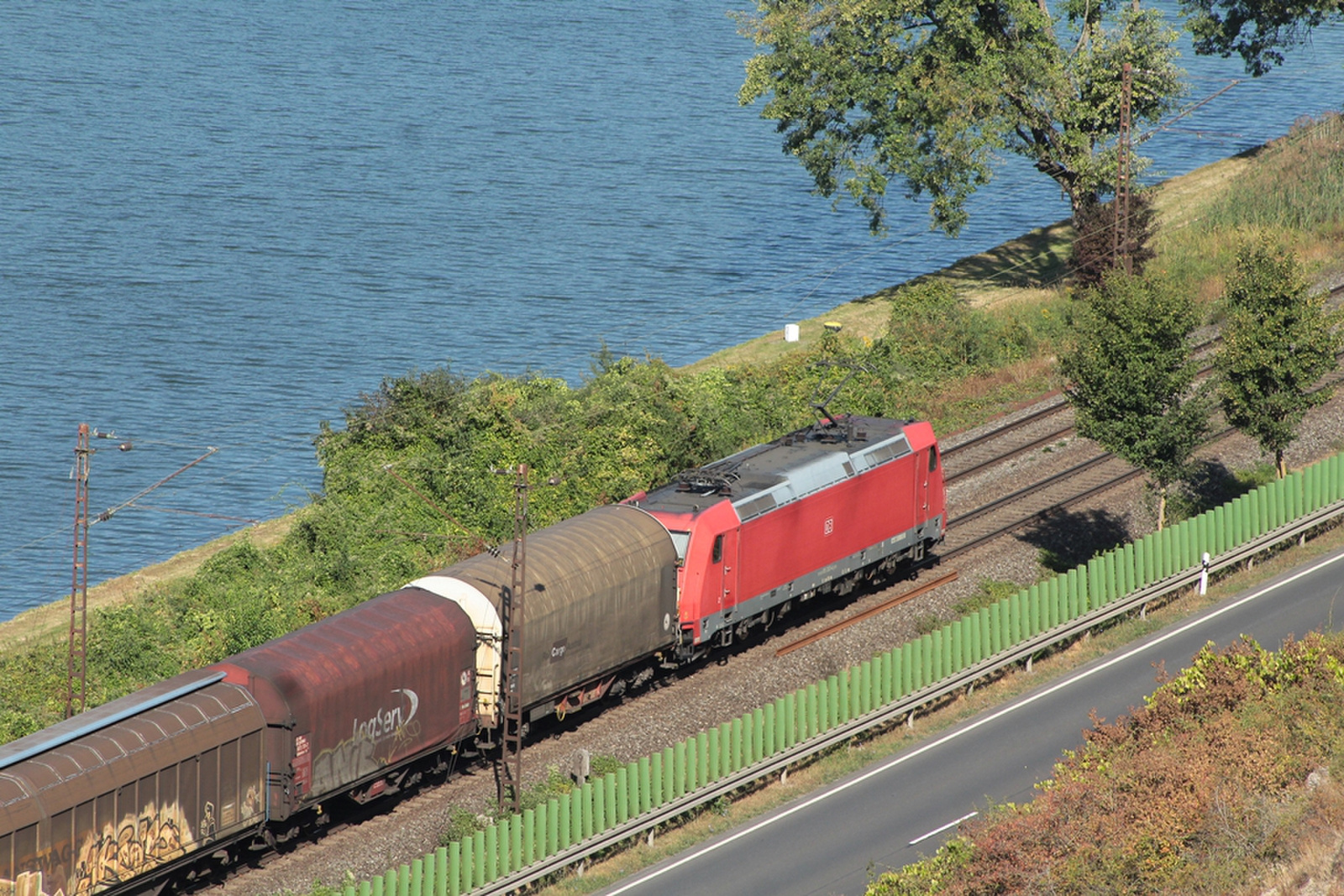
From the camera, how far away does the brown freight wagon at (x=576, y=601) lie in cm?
3494

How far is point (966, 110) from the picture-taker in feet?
216

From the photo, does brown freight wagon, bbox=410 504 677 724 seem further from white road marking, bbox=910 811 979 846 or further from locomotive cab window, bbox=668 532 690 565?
white road marking, bbox=910 811 979 846

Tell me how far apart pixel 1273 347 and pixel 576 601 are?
2051 centimetres

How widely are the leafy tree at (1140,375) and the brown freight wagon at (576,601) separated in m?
12.7

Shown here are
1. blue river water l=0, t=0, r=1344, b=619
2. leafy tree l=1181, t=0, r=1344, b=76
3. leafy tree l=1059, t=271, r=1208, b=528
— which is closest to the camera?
leafy tree l=1059, t=271, r=1208, b=528

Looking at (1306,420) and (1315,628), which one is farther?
(1306,420)

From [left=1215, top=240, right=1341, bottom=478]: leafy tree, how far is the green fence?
77.8 inches

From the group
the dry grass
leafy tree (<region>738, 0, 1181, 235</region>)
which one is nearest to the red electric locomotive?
the dry grass

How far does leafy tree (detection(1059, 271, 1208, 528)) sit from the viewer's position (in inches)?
1642

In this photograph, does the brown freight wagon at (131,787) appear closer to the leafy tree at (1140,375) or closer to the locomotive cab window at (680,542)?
the locomotive cab window at (680,542)

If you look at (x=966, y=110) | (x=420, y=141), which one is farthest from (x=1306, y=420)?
(x=420, y=141)

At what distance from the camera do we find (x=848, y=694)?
36.6 meters

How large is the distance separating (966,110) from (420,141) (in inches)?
1675

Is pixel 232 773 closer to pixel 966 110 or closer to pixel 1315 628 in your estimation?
pixel 1315 628
